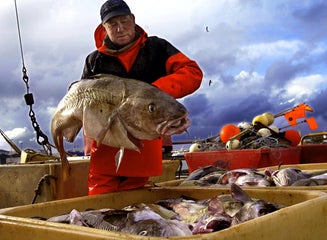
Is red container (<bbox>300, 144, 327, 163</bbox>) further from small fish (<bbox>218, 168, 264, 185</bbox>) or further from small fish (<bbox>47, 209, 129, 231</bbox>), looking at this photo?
small fish (<bbox>47, 209, 129, 231</bbox>)

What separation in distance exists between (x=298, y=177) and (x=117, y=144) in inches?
64.4

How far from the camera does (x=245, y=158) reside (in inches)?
265

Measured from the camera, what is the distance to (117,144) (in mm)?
3193

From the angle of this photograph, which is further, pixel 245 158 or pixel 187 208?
pixel 245 158

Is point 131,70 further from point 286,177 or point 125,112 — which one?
point 286,177

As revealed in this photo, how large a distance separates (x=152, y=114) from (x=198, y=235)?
1486mm

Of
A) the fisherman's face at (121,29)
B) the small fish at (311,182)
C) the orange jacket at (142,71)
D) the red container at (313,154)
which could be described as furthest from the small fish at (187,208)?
the red container at (313,154)

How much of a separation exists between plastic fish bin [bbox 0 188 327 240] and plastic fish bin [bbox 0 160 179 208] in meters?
2.76

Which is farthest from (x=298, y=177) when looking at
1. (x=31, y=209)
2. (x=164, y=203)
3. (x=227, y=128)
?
(x=227, y=128)

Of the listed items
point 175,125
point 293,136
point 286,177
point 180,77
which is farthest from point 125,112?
point 293,136

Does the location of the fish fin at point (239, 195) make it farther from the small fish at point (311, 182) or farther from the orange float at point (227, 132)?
the orange float at point (227, 132)

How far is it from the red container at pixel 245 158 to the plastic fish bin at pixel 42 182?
26.6 inches

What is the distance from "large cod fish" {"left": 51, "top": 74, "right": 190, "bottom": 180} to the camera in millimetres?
3008

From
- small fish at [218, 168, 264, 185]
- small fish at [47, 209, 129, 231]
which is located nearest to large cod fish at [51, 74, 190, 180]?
small fish at [47, 209, 129, 231]
